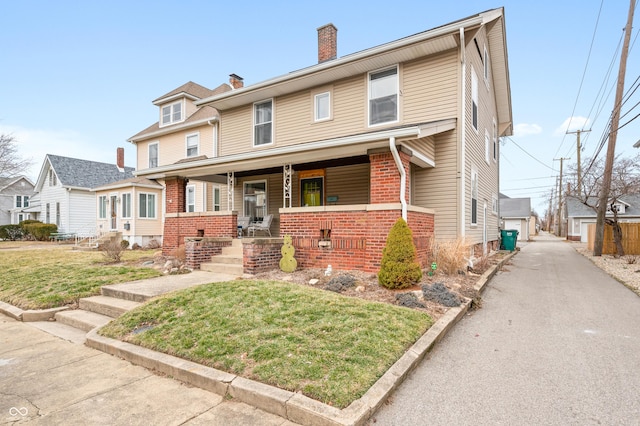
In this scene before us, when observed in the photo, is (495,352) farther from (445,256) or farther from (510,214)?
(510,214)

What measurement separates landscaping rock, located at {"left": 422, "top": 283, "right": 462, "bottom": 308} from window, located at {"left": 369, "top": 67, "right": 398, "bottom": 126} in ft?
19.1

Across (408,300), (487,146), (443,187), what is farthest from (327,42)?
(408,300)

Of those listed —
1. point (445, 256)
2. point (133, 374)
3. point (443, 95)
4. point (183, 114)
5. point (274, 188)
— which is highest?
point (183, 114)

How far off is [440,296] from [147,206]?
18660mm

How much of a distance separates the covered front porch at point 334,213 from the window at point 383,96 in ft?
4.93

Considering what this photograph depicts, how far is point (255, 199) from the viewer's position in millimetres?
13367

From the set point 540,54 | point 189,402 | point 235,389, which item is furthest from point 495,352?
point 540,54

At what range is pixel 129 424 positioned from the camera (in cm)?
267

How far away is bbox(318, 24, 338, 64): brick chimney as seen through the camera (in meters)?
12.9

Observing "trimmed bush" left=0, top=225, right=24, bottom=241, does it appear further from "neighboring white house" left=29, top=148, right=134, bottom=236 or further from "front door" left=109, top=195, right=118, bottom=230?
"front door" left=109, top=195, right=118, bottom=230

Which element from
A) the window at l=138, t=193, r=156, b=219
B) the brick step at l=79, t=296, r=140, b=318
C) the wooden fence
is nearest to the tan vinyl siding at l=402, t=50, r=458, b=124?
the brick step at l=79, t=296, r=140, b=318

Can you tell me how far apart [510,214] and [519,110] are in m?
22.1

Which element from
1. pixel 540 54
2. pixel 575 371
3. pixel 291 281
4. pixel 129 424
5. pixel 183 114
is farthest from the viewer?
pixel 183 114

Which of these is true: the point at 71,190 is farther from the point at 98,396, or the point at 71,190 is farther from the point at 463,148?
the point at 98,396
